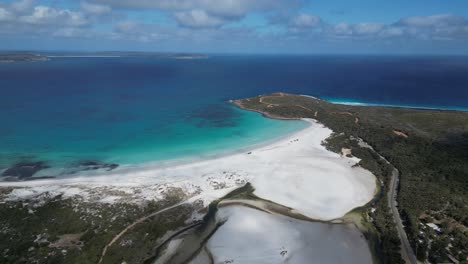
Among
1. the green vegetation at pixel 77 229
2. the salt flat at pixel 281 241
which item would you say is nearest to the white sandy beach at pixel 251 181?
the green vegetation at pixel 77 229

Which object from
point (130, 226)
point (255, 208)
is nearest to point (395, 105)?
point (255, 208)

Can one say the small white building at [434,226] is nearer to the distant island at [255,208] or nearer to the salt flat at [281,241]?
the distant island at [255,208]

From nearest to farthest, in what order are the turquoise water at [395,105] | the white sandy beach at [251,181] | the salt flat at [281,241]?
the salt flat at [281,241], the white sandy beach at [251,181], the turquoise water at [395,105]

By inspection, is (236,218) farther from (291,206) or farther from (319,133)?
(319,133)

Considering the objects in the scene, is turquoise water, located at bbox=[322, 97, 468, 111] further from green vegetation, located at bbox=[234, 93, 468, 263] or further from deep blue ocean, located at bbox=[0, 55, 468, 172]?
green vegetation, located at bbox=[234, 93, 468, 263]

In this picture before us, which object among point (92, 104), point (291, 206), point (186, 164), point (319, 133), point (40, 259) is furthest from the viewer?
point (92, 104)

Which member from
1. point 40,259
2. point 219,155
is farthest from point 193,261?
point 219,155
